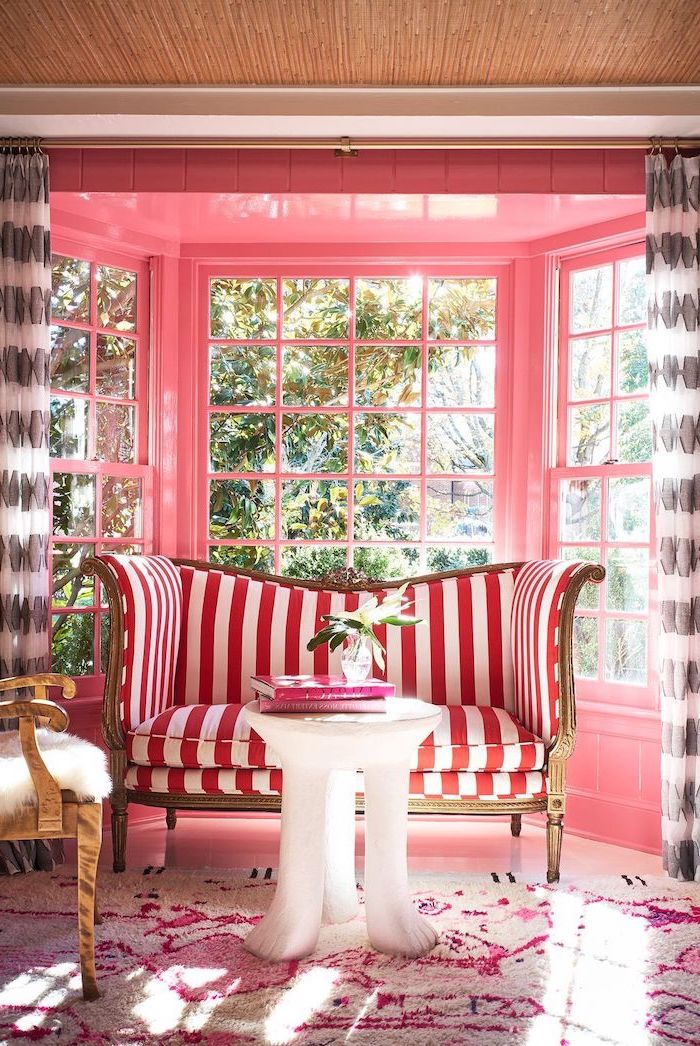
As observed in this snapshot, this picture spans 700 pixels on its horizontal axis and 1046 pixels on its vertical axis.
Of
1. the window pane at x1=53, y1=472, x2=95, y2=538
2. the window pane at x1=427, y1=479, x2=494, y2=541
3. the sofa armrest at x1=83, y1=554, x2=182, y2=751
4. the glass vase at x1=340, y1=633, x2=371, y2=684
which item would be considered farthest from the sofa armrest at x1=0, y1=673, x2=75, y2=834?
the window pane at x1=427, y1=479, x2=494, y2=541

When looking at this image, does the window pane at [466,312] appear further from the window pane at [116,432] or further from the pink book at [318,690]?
the pink book at [318,690]

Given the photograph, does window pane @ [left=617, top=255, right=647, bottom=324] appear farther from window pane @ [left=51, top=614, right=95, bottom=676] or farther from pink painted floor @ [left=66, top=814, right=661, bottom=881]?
window pane @ [left=51, top=614, right=95, bottom=676]

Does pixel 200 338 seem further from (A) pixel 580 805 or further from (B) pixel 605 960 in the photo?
(B) pixel 605 960

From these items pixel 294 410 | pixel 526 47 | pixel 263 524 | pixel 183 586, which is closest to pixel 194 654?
pixel 183 586

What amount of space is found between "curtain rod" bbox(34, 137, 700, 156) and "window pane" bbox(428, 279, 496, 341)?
2.62 ft

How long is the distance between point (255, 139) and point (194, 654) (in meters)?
2.01

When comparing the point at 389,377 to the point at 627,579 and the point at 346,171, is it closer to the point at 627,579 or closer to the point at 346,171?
the point at 346,171

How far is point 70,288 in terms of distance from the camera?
4.16 metres

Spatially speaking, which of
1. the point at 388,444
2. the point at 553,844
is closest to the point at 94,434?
the point at 388,444

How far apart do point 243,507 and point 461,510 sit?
986 mm

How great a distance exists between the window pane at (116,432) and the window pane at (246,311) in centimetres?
55

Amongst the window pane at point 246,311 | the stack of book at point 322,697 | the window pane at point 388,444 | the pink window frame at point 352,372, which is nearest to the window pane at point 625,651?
the pink window frame at point 352,372

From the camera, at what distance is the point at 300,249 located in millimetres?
4418

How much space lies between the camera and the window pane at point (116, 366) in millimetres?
4277
